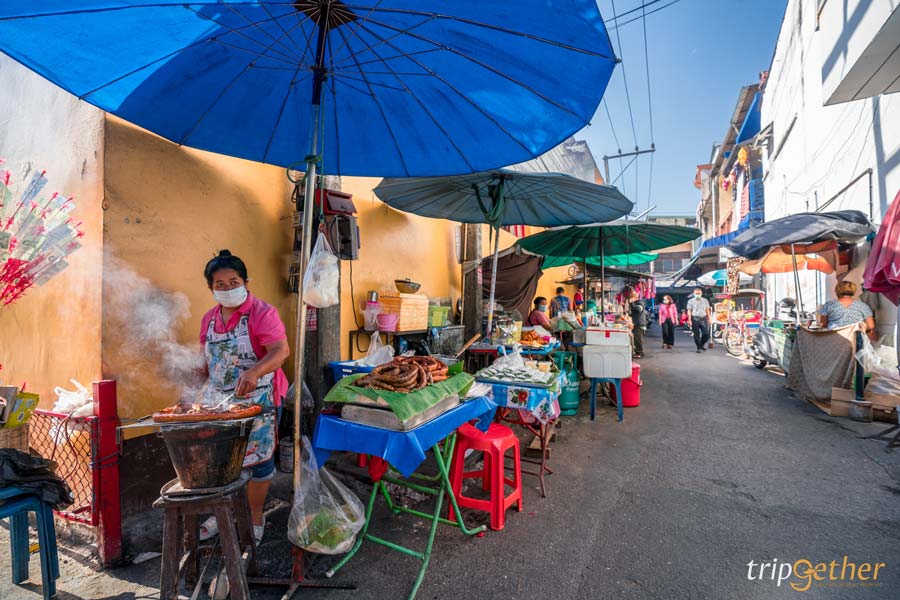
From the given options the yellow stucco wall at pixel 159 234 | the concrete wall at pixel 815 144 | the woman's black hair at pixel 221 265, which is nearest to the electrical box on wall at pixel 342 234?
the yellow stucco wall at pixel 159 234

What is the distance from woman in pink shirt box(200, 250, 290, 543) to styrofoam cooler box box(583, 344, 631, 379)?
15.3ft

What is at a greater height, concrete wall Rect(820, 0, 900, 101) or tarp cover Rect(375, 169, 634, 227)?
concrete wall Rect(820, 0, 900, 101)

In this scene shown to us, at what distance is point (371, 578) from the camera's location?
9.02 ft

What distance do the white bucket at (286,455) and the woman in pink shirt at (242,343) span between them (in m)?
1.04

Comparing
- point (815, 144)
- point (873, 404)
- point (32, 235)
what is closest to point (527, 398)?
point (32, 235)

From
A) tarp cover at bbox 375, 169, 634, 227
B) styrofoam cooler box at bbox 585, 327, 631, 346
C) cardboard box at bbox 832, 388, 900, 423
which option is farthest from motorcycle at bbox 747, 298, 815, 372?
tarp cover at bbox 375, 169, 634, 227

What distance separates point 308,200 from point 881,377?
8.25 meters

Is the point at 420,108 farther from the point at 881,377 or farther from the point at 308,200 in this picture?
the point at 881,377

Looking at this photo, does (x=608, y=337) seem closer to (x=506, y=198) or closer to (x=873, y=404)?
(x=506, y=198)

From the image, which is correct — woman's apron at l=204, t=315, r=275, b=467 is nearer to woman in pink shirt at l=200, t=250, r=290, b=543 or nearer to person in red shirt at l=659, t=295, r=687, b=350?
woman in pink shirt at l=200, t=250, r=290, b=543

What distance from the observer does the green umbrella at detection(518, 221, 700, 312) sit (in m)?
7.34

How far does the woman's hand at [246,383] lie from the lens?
8.82ft

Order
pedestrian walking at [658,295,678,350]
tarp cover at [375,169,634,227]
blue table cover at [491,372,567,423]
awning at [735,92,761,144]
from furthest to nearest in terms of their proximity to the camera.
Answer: awning at [735,92,761,144]
pedestrian walking at [658,295,678,350]
tarp cover at [375,169,634,227]
blue table cover at [491,372,567,423]

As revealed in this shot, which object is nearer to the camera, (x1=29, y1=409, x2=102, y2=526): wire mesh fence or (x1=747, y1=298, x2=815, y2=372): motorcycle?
(x1=29, y1=409, x2=102, y2=526): wire mesh fence
